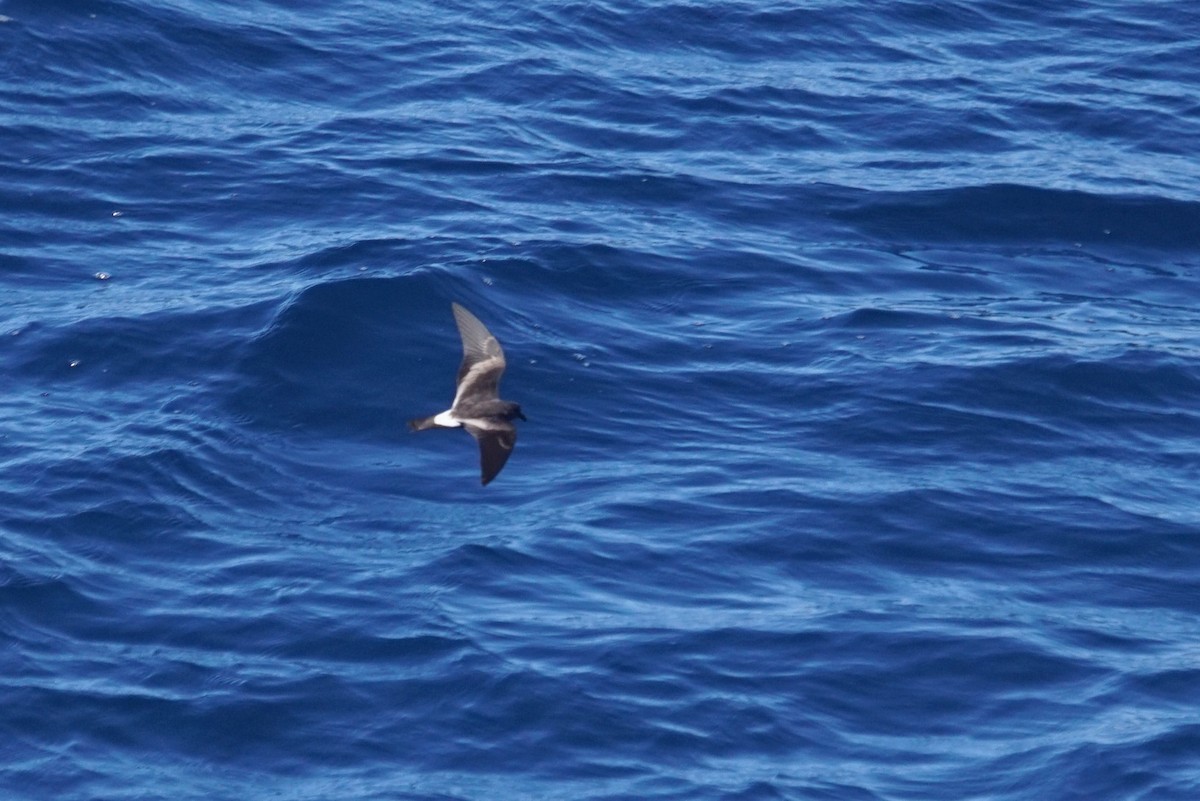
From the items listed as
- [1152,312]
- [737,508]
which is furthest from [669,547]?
[1152,312]

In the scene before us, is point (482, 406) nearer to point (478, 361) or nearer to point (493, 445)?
point (478, 361)

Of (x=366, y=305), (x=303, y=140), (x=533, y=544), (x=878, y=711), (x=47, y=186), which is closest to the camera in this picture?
(x=878, y=711)

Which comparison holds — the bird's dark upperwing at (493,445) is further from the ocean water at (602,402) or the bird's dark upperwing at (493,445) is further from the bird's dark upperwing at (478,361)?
the ocean water at (602,402)

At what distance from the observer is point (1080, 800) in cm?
1163

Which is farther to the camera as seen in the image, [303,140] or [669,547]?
[303,140]

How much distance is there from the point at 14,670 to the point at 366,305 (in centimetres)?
510

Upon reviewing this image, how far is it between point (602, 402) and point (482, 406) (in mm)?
3089

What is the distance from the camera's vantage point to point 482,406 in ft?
40.9

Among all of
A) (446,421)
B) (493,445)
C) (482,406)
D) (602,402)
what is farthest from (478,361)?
(602,402)

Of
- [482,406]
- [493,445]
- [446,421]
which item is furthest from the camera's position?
[482,406]

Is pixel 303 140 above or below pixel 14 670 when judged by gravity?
above

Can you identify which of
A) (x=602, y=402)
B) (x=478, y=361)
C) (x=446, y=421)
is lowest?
(x=602, y=402)

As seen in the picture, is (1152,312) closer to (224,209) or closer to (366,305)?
(366,305)

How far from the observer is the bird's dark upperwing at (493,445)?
11.4 meters
